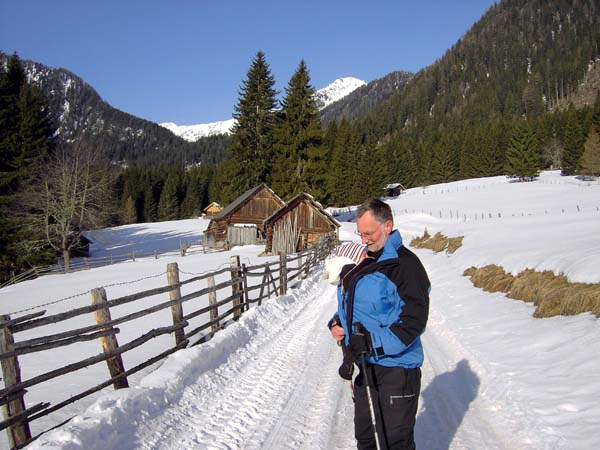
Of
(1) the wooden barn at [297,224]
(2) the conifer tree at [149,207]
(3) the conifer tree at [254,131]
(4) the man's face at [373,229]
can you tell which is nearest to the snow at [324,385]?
(4) the man's face at [373,229]

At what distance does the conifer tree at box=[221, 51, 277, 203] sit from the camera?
41.6 metres

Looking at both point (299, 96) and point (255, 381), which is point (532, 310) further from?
point (299, 96)

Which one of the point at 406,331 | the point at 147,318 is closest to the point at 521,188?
the point at 147,318

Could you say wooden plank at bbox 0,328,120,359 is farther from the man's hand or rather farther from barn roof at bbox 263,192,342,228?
barn roof at bbox 263,192,342,228

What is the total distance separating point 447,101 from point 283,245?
14907cm

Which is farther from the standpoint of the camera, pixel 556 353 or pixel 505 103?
pixel 505 103

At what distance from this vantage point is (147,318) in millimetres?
11344

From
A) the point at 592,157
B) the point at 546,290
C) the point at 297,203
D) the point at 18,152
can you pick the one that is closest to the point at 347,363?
the point at 546,290

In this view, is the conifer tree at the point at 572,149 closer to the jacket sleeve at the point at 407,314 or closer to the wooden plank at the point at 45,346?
the wooden plank at the point at 45,346

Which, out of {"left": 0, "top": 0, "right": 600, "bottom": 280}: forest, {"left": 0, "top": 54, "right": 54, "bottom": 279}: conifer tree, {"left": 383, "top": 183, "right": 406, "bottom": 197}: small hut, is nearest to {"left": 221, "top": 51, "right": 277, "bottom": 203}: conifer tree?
{"left": 0, "top": 0, "right": 600, "bottom": 280}: forest

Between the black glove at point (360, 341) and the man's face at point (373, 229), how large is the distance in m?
0.57

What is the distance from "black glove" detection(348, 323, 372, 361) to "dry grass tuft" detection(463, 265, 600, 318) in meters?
5.87

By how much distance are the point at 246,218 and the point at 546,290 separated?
31150 mm

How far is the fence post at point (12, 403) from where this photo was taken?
13.4ft
